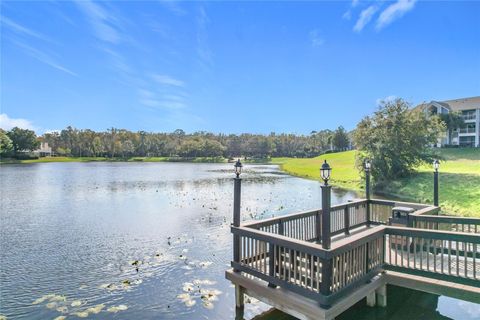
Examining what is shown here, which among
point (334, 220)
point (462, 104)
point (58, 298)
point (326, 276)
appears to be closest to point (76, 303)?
point (58, 298)

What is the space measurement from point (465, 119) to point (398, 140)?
39408 mm

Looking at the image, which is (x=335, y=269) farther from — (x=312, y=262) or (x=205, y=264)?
(x=205, y=264)

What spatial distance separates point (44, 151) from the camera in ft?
385

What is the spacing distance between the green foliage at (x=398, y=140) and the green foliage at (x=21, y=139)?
111 m

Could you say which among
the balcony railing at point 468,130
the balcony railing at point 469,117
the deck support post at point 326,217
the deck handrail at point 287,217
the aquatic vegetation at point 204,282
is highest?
the balcony railing at point 469,117

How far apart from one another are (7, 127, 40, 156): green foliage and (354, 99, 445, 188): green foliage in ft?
363

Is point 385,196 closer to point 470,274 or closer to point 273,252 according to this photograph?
point 470,274

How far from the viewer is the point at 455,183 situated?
75.2ft

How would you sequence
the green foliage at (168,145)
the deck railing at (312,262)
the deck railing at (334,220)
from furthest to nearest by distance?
the green foliage at (168,145) < the deck railing at (334,220) < the deck railing at (312,262)

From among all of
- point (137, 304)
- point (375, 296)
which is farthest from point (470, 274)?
point (137, 304)

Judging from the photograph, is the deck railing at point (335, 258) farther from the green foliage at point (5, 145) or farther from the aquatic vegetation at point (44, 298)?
the green foliage at point (5, 145)

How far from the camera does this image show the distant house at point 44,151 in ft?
374

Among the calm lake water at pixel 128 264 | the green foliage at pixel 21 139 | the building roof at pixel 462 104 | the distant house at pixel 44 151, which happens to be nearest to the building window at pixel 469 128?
the building roof at pixel 462 104

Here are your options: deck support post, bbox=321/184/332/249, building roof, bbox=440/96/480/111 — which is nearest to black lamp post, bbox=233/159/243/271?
deck support post, bbox=321/184/332/249
